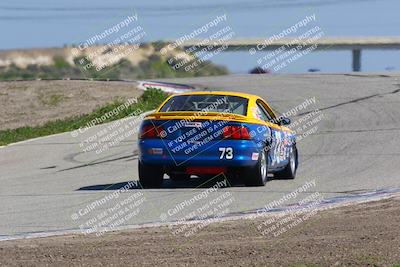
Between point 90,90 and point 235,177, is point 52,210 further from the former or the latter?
point 90,90

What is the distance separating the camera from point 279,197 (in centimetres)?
1353

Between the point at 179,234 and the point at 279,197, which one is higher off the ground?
the point at 179,234

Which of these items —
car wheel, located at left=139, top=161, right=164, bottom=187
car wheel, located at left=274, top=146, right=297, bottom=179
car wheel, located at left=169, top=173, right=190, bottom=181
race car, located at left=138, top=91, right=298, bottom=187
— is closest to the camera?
race car, located at left=138, top=91, right=298, bottom=187

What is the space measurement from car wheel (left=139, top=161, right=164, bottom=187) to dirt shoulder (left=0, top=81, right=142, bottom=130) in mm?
15632

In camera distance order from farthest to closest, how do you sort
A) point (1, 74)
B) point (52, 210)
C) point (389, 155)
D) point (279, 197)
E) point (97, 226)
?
1. point (1, 74)
2. point (389, 155)
3. point (279, 197)
4. point (52, 210)
5. point (97, 226)

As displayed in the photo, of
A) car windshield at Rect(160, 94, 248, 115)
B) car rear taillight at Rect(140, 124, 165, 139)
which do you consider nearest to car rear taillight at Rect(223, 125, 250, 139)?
car windshield at Rect(160, 94, 248, 115)

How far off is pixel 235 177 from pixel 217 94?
118cm

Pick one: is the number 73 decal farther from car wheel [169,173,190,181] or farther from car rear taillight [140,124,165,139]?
car wheel [169,173,190,181]

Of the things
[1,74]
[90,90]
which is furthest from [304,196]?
→ [1,74]

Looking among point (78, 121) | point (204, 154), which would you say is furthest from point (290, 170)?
point (78, 121)

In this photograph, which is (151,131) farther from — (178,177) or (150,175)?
(178,177)

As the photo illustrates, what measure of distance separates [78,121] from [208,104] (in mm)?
14040

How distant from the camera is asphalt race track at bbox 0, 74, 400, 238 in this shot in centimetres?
1244

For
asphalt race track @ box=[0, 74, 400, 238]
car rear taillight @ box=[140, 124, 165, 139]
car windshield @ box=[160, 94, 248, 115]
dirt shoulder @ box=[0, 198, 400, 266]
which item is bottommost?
asphalt race track @ box=[0, 74, 400, 238]
